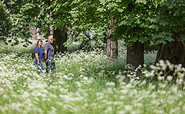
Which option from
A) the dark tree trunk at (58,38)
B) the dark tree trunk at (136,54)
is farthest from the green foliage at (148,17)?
the dark tree trunk at (58,38)

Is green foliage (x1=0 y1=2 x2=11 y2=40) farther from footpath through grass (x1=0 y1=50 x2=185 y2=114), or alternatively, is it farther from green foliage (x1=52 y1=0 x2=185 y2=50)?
footpath through grass (x1=0 y1=50 x2=185 y2=114)

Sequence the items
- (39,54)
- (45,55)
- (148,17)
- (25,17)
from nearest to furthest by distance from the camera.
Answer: (148,17) → (45,55) → (39,54) → (25,17)

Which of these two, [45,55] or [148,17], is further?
[45,55]

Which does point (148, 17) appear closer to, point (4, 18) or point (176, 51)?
point (176, 51)

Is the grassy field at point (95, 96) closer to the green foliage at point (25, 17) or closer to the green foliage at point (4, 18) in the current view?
the green foliage at point (25, 17)

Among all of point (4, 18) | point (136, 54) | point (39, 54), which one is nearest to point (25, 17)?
point (4, 18)

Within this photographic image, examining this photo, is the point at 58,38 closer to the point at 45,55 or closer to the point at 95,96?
the point at 45,55

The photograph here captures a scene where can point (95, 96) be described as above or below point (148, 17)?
below

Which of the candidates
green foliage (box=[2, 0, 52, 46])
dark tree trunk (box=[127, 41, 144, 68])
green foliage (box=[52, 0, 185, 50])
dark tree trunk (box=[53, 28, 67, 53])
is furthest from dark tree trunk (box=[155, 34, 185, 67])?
dark tree trunk (box=[53, 28, 67, 53])

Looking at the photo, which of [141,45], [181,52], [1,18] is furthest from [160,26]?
[1,18]

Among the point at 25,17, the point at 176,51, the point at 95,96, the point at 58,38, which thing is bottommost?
the point at 95,96

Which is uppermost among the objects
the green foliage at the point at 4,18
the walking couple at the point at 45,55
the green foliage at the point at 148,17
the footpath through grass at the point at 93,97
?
the green foliage at the point at 4,18

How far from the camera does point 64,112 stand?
4.27 m

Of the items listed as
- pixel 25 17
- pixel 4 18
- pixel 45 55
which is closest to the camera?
pixel 45 55
